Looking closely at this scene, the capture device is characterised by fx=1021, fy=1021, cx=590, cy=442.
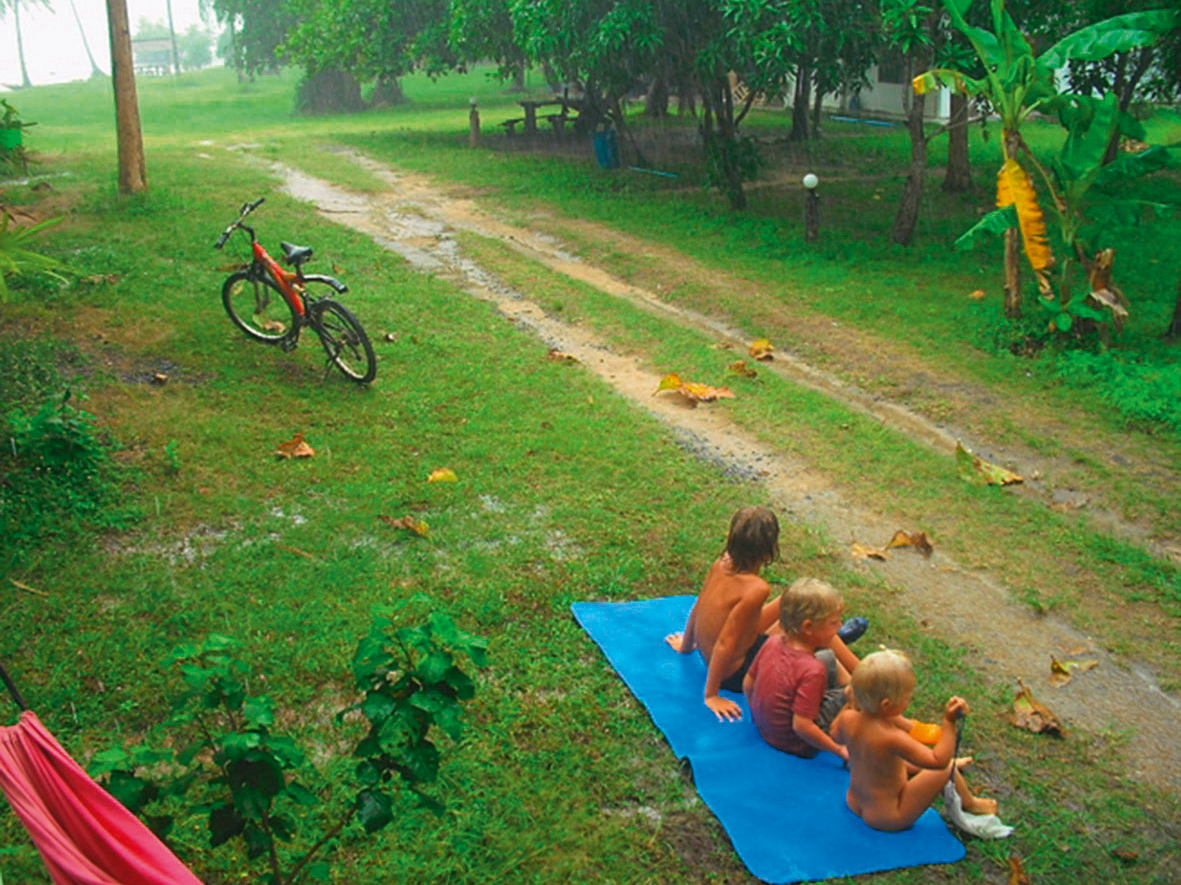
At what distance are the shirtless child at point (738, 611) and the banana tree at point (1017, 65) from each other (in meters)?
6.14

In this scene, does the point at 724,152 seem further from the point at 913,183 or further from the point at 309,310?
the point at 309,310

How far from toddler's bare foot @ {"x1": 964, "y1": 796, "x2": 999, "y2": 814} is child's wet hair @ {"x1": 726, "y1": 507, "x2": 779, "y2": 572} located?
50.1 inches

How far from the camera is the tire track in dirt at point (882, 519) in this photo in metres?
4.61

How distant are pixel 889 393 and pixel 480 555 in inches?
169

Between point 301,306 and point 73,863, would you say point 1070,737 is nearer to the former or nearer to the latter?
point 73,863

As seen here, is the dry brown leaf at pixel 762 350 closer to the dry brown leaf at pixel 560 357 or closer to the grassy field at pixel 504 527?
the grassy field at pixel 504 527

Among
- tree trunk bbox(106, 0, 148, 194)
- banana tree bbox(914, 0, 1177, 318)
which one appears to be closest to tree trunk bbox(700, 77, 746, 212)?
banana tree bbox(914, 0, 1177, 318)

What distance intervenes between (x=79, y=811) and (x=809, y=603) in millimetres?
2656

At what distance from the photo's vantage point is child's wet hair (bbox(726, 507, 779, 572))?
4500mm

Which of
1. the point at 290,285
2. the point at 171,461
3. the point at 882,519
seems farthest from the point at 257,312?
the point at 882,519

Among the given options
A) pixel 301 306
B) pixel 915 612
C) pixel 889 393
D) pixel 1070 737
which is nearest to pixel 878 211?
pixel 889 393

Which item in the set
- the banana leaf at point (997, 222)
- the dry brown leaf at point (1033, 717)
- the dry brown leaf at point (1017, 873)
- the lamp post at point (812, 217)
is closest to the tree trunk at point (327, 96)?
the lamp post at point (812, 217)

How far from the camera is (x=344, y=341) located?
818cm

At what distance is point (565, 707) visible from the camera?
448 centimetres
